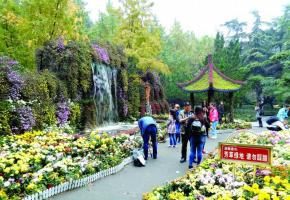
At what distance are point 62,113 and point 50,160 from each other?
29.3 feet

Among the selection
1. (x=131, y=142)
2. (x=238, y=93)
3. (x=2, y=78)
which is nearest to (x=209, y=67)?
(x=238, y=93)

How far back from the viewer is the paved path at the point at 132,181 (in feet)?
22.7

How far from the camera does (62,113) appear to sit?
1650 cm

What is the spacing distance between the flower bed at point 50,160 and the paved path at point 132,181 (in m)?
0.38

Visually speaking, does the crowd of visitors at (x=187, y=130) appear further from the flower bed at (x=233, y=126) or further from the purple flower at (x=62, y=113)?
the flower bed at (x=233, y=126)

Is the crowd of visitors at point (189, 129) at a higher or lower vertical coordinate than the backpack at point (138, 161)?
higher

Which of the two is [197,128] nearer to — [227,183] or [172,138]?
[227,183]

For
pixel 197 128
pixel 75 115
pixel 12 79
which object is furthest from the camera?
pixel 75 115

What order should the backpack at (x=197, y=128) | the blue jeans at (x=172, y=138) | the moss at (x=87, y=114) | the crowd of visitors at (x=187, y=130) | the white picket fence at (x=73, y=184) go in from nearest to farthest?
the white picket fence at (x=73, y=184), the backpack at (x=197, y=128), the crowd of visitors at (x=187, y=130), the blue jeans at (x=172, y=138), the moss at (x=87, y=114)

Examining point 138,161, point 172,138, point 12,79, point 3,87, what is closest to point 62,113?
point 12,79

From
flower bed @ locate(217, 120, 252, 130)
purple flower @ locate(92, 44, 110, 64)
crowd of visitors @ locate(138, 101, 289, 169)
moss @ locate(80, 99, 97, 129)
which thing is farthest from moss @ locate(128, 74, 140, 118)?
crowd of visitors @ locate(138, 101, 289, 169)

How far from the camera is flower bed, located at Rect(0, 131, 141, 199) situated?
6.47 m

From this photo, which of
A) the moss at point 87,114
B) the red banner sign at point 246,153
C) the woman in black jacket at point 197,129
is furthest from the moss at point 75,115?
the red banner sign at point 246,153

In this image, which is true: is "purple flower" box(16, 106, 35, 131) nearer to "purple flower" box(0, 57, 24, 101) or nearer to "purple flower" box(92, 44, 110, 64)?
"purple flower" box(0, 57, 24, 101)
